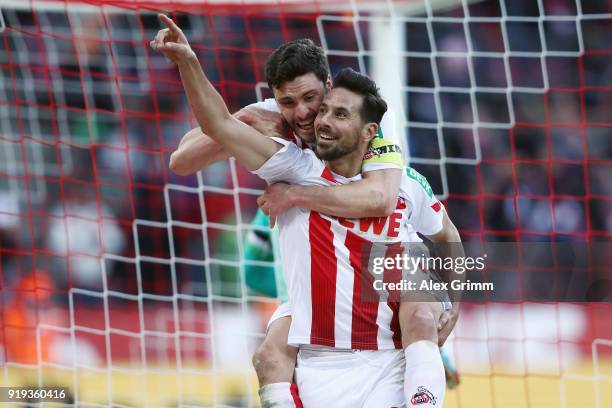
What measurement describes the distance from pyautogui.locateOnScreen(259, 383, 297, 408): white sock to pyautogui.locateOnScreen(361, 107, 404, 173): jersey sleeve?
81 centimetres

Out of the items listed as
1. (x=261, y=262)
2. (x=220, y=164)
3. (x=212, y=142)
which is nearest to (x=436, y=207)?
(x=212, y=142)

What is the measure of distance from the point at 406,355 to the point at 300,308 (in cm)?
41

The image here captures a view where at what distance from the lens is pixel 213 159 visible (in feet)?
11.6

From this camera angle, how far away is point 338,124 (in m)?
3.37

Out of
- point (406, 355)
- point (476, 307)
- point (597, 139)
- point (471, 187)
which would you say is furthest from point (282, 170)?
point (597, 139)

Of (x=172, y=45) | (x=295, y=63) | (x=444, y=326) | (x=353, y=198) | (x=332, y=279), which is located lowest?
(x=444, y=326)

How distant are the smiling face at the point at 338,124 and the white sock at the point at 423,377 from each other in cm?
72

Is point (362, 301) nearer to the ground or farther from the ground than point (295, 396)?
farther from the ground

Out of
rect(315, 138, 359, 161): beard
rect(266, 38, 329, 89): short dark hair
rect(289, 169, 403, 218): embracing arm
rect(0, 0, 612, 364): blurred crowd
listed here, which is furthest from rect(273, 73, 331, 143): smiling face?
rect(0, 0, 612, 364): blurred crowd

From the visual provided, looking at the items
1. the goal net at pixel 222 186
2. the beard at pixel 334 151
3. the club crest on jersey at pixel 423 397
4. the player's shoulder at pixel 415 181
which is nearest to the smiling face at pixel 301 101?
the beard at pixel 334 151

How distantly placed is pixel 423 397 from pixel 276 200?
83cm

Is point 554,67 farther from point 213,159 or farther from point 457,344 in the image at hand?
point 213,159

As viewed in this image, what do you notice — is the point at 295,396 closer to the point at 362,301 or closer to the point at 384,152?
the point at 362,301

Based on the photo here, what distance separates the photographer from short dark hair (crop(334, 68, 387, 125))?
11.2ft
